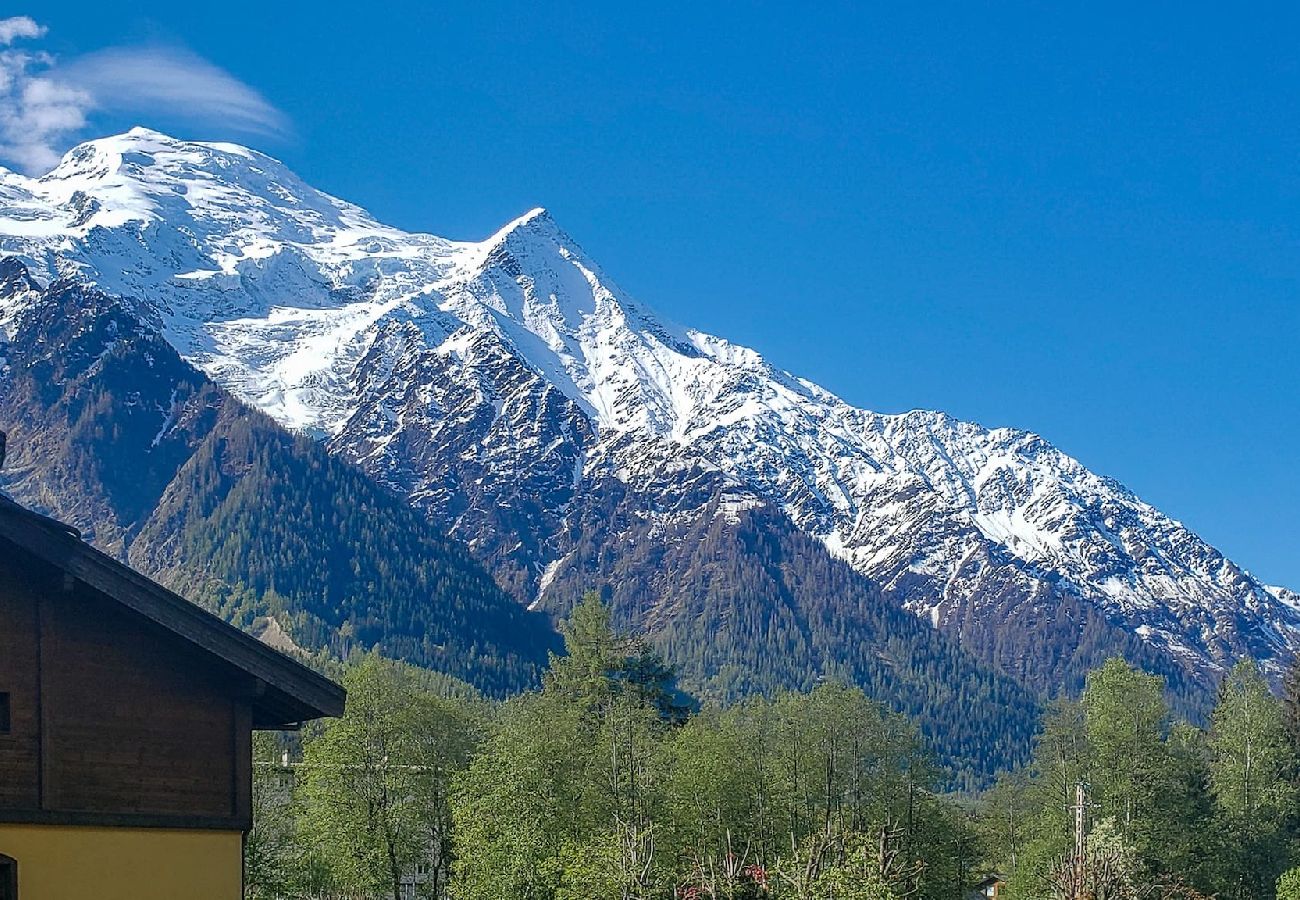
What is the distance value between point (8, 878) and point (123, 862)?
928 millimetres

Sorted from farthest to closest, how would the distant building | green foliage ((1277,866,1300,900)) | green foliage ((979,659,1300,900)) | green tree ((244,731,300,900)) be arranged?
the distant building → green foliage ((979,659,1300,900)) → green foliage ((1277,866,1300,900)) → green tree ((244,731,300,900))

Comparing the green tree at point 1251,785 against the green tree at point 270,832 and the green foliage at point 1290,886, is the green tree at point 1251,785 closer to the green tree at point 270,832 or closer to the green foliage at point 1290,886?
the green foliage at point 1290,886

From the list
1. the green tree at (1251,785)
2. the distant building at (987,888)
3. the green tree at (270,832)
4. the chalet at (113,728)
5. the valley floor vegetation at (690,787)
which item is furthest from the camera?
the distant building at (987,888)

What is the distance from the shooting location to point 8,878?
14469 mm

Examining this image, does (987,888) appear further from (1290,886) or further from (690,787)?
(690,787)

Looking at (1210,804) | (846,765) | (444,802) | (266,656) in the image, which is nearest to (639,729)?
(444,802)

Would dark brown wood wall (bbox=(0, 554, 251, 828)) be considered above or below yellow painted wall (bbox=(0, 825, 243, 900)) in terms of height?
above

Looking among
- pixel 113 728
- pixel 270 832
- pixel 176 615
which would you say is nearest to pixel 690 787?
pixel 270 832

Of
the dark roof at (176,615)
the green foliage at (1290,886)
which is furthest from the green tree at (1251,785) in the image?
the dark roof at (176,615)

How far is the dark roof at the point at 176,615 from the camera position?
49.3ft

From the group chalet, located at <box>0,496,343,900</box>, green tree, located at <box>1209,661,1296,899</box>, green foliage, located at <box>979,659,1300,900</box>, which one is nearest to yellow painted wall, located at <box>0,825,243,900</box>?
chalet, located at <box>0,496,343,900</box>

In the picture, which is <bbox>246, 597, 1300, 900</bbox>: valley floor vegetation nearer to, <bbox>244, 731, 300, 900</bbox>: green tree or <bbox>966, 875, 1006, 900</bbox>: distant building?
<bbox>244, 731, 300, 900</bbox>: green tree

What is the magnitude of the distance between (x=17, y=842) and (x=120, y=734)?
1.20 m

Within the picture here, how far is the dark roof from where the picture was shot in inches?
592
